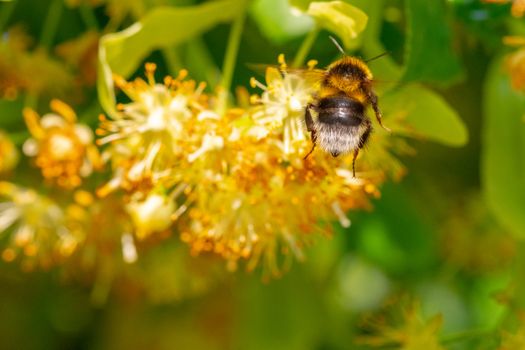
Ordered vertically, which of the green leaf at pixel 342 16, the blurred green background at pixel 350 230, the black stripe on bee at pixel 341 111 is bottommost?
the blurred green background at pixel 350 230

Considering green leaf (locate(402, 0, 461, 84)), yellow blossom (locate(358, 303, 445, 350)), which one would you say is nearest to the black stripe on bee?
green leaf (locate(402, 0, 461, 84))

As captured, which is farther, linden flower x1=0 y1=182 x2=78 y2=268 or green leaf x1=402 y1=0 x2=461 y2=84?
linden flower x1=0 y1=182 x2=78 y2=268

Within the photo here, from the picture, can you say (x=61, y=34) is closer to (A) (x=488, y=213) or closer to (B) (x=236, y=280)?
(B) (x=236, y=280)

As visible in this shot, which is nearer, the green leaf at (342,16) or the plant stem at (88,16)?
the green leaf at (342,16)

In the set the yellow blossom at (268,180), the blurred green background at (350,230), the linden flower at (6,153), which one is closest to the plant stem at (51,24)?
the blurred green background at (350,230)

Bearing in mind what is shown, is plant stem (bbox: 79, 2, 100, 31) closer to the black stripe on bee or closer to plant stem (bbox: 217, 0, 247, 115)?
plant stem (bbox: 217, 0, 247, 115)

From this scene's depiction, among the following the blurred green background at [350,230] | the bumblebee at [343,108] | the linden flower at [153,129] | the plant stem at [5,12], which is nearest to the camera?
the bumblebee at [343,108]

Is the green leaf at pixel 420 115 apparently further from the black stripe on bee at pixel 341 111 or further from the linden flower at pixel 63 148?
the linden flower at pixel 63 148
